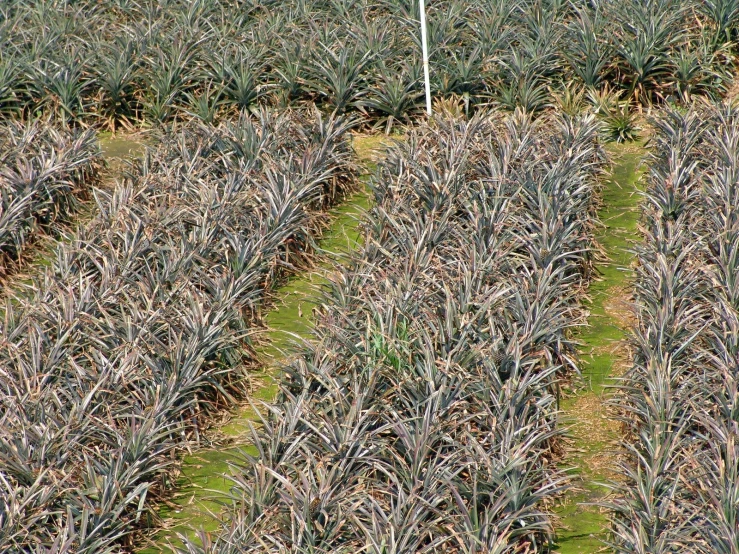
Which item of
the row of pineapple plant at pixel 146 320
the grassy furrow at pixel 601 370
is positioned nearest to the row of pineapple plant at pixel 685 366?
the grassy furrow at pixel 601 370

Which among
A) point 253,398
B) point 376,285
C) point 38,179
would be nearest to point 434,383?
point 376,285

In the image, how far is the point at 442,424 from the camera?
448cm

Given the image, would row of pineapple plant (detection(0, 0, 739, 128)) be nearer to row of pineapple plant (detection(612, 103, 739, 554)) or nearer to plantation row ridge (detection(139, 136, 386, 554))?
plantation row ridge (detection(139, 136, 386, 554))

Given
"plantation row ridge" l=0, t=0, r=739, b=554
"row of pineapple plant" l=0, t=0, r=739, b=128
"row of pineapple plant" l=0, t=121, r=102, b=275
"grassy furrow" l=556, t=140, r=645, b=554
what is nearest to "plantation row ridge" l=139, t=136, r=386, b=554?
"plantation row ridge" l=0, t=0, r=739, b=554

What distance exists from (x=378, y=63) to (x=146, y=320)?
443 centimetres

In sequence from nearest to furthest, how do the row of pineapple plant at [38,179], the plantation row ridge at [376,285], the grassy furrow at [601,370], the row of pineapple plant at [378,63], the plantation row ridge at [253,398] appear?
the plantation row ridge at [376,285]
the grassy furrow at [601,370]
the plantation row ridge at [253,398]
the row of pineapple plant at [38,179]
the row of pineapple plant at [378,63]

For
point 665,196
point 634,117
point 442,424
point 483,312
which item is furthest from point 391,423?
point 634,117

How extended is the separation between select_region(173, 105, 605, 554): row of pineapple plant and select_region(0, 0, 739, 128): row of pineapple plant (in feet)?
7.02

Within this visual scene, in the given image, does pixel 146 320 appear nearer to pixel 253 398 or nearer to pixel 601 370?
pixel 253 398

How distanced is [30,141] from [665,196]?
15.1 ft

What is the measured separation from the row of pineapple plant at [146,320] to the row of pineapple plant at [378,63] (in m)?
1.18

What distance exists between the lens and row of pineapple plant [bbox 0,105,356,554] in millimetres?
4312

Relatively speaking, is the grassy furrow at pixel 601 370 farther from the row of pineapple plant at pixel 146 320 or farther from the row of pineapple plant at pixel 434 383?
the row of pineapple plant at pixel 146 320

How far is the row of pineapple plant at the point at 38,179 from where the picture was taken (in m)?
6.86
